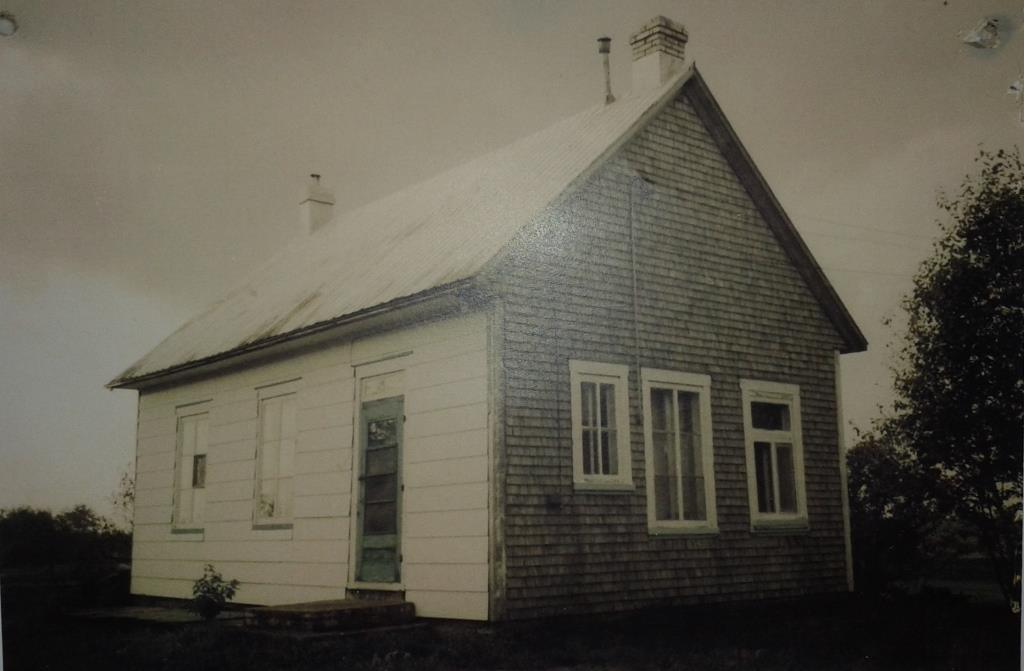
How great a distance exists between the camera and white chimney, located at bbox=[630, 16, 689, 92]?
34.1ft

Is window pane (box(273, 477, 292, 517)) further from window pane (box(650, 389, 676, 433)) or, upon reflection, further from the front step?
window pane (box(650, 389, 676, 433))

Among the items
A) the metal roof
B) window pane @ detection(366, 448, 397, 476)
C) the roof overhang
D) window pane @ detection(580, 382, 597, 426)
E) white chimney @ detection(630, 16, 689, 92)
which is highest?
white chimney @ detection(630, 16, 689, 92)

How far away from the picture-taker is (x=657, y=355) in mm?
9594

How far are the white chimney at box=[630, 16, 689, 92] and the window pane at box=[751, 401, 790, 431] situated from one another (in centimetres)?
355

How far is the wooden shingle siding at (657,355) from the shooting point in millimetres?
8438

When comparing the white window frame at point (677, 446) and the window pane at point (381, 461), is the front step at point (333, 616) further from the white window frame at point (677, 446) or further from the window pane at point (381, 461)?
the white window frame at point (677, 446)

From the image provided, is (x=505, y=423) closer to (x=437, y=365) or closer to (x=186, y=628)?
(x=437, y=365)

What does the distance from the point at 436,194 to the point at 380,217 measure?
166 centimetres

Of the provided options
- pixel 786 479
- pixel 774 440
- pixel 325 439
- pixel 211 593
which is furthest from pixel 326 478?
pixel 786 479

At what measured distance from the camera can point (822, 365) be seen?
1120 centimetres

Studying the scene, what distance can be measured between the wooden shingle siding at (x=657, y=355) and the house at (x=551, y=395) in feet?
0.08

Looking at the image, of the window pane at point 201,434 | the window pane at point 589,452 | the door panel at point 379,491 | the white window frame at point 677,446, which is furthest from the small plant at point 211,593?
the white window frame at point 677,446

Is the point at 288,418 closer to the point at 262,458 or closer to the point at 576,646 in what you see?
the point at 262,458

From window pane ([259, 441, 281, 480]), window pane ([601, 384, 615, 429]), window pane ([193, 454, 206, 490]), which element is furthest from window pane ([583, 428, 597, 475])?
window pane ([193, 454, 206, 490])
